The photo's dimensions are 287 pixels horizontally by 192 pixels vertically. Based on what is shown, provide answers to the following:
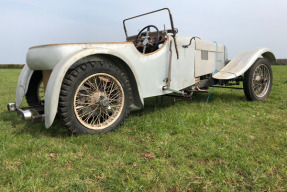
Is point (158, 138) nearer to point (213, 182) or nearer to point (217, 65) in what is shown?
point (213, 182)

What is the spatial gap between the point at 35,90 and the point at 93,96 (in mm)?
1565

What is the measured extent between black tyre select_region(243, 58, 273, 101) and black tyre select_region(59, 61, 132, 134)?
297 centimetres

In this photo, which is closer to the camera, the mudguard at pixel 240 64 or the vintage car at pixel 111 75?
the vintage car at pixel 111 75

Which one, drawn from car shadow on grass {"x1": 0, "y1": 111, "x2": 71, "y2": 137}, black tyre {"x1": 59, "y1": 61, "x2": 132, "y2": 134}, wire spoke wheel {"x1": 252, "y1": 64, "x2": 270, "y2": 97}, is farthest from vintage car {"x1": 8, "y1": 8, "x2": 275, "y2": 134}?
car shadow on grass {"x1": 0, "y1": 111, "x2": 71, "y2": 137}

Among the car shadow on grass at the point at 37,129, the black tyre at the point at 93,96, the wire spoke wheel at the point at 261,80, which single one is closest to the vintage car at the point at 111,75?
the black tyre at the point at 93,96

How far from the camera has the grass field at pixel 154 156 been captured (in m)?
1.87

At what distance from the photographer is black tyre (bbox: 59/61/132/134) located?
8.62ft

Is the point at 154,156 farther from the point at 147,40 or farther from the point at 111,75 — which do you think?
the point at 147,40

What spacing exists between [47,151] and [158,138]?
132cm

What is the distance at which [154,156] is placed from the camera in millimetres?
2365

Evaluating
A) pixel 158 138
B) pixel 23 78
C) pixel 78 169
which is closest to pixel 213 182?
pixel 158 138

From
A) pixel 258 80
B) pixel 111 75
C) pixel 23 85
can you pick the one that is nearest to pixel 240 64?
pixel 258 80

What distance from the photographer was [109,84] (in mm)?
3279

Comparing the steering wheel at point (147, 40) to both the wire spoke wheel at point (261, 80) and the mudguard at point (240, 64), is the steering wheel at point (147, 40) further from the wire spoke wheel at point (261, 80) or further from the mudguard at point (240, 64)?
the wire spoke wheel at point (261, 80)
